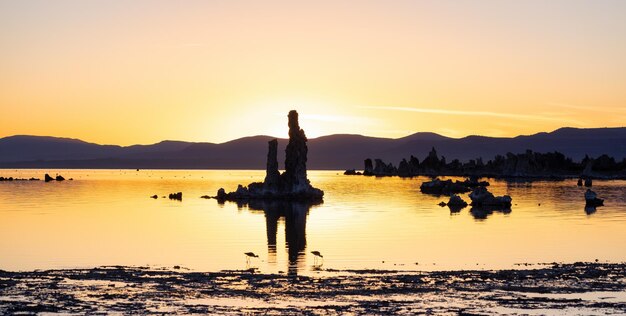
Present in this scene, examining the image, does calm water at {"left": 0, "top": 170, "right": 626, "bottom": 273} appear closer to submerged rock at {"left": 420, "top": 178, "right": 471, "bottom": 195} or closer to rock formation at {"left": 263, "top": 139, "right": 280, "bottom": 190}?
rock formation at {"left": 263, "top": 139, "right": 280, "bottom": 190}

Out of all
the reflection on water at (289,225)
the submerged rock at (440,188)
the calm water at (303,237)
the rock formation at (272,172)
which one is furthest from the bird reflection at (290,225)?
the submerged rock at (440,188)

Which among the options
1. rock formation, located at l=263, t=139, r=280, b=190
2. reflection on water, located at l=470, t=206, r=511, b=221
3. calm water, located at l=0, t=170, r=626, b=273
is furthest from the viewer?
rock formation, located at l=263, t=139, r=280, b=190

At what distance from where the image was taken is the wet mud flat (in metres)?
25.4

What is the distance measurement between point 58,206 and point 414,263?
58.1 meters

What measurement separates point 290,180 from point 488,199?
26637 mm

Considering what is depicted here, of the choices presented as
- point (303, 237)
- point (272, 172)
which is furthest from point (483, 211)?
point (303, 237)

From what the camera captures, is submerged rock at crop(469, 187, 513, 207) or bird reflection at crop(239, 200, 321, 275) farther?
submerged rock at crop(469, 187, 513, 207)

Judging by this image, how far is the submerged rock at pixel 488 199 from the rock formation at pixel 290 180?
20425 millimetres

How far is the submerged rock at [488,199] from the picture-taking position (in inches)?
3447

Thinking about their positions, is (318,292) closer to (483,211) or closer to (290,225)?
(290,225)

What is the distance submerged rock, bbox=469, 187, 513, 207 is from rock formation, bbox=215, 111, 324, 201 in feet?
67.0

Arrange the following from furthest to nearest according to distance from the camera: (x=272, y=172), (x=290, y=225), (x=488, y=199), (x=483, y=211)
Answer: (x=272, y=172) < (x=488, y=199) < (x=483, y=211) < (x=290, y=225)

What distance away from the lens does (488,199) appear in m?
90.3

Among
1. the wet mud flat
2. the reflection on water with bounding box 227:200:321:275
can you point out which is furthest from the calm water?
the wet mud flat
